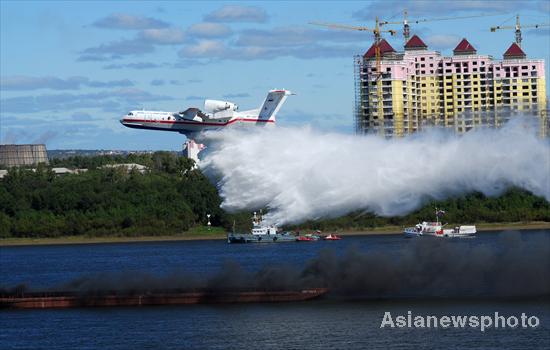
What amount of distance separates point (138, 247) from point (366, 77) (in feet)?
135

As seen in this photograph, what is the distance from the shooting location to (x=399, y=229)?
369 ft

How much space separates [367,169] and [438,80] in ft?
359

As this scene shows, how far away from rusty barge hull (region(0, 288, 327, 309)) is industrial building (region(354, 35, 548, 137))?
72772 millimetres

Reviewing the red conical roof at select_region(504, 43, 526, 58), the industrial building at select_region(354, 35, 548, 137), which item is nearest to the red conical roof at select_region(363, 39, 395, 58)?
the industrial building at select_region(354, 35, 548, 137)

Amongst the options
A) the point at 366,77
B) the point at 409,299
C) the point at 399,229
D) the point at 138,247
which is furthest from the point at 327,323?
the point at 366,77

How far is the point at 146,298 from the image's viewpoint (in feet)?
213

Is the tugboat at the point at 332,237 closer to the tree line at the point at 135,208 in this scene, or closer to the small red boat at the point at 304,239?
the small red boat at the point at 304,239

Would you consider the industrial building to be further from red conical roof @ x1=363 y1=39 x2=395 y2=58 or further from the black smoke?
the black smoke

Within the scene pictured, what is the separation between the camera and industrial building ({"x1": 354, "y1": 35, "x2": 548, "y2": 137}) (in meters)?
142

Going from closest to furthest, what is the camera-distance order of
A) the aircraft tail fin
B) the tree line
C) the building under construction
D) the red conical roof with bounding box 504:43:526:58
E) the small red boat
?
1. the aircraft tail fin
2. the tree line
3. the small red boat
4. the red conical roof with bounding box 504:43:526:58
5. the building under construction

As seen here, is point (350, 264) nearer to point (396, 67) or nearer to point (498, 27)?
point (396, 67)

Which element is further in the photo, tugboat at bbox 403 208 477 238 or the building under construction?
the building under construction

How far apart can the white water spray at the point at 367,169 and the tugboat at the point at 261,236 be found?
61.9 m

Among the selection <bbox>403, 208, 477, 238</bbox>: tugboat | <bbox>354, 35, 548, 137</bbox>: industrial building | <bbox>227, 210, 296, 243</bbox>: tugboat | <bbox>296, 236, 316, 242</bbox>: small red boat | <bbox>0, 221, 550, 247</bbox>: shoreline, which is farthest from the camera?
<bbox>354, 35, 548, 137</bbox>: industrial building
